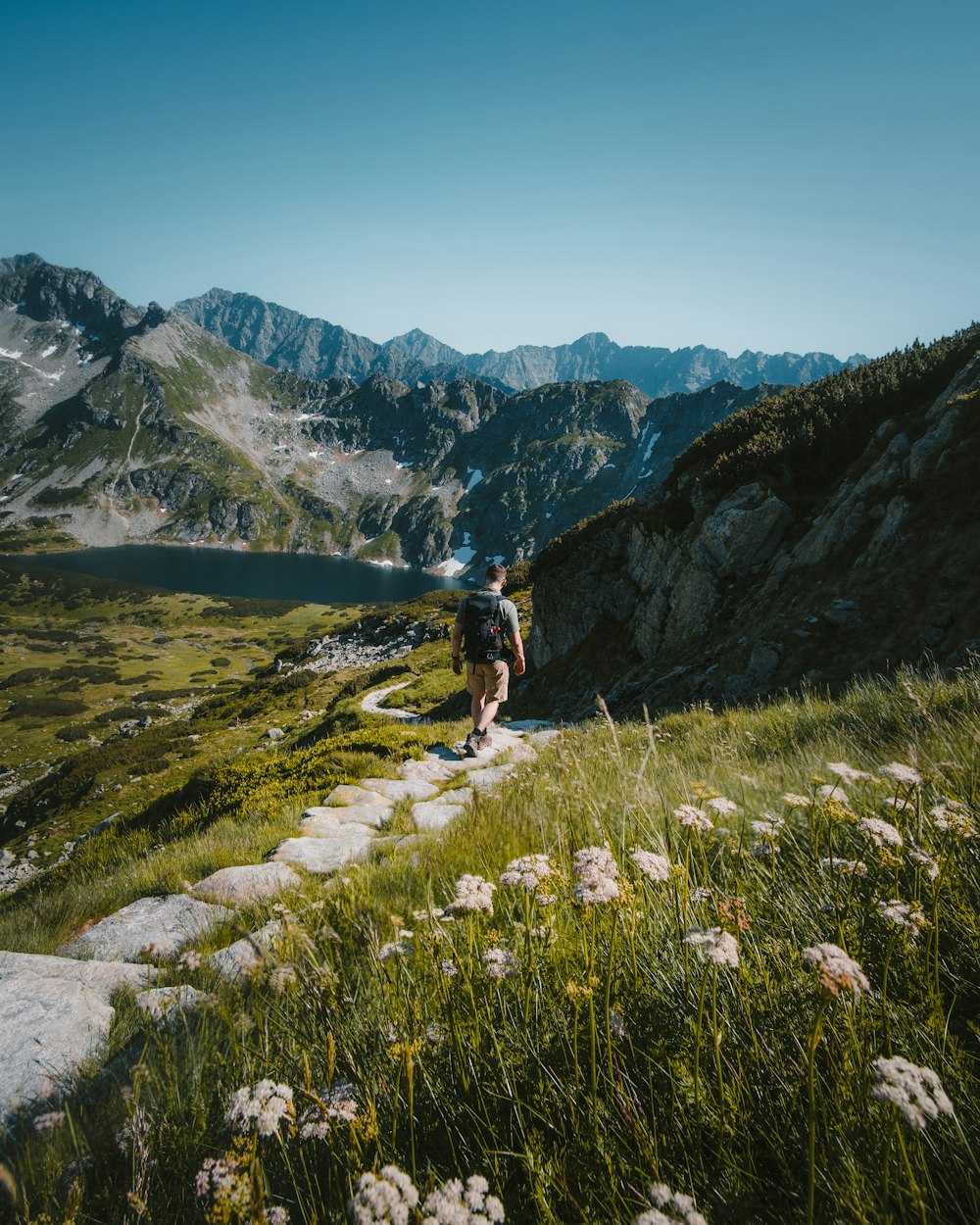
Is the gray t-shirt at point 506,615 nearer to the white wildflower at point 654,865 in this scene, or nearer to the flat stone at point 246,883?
the flat stone at point 246,883

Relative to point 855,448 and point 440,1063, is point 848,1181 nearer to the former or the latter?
point 440,1063

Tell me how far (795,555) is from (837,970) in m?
19.7

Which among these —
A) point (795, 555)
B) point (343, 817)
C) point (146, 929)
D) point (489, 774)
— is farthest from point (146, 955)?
point (795, 555)

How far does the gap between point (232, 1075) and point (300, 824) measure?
519 centimetres

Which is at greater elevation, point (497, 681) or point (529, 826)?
point (529, 826)

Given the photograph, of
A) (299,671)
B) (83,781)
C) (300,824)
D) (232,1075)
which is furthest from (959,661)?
(299,671)

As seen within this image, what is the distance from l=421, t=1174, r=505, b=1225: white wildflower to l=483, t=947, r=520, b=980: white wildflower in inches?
24.8

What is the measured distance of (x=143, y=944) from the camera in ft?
12.4

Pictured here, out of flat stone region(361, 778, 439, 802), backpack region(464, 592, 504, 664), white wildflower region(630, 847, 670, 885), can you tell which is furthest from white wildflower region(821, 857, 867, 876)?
backpack region(464, 592, 504, 664)

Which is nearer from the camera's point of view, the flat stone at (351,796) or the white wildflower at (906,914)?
the white wildflower at (906,914)

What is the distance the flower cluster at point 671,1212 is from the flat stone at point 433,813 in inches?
213

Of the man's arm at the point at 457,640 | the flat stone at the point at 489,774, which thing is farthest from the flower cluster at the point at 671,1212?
the man's arm at the point at 457,640

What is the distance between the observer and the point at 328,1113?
4.19 ft

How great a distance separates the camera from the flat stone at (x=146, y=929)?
3.72 m
